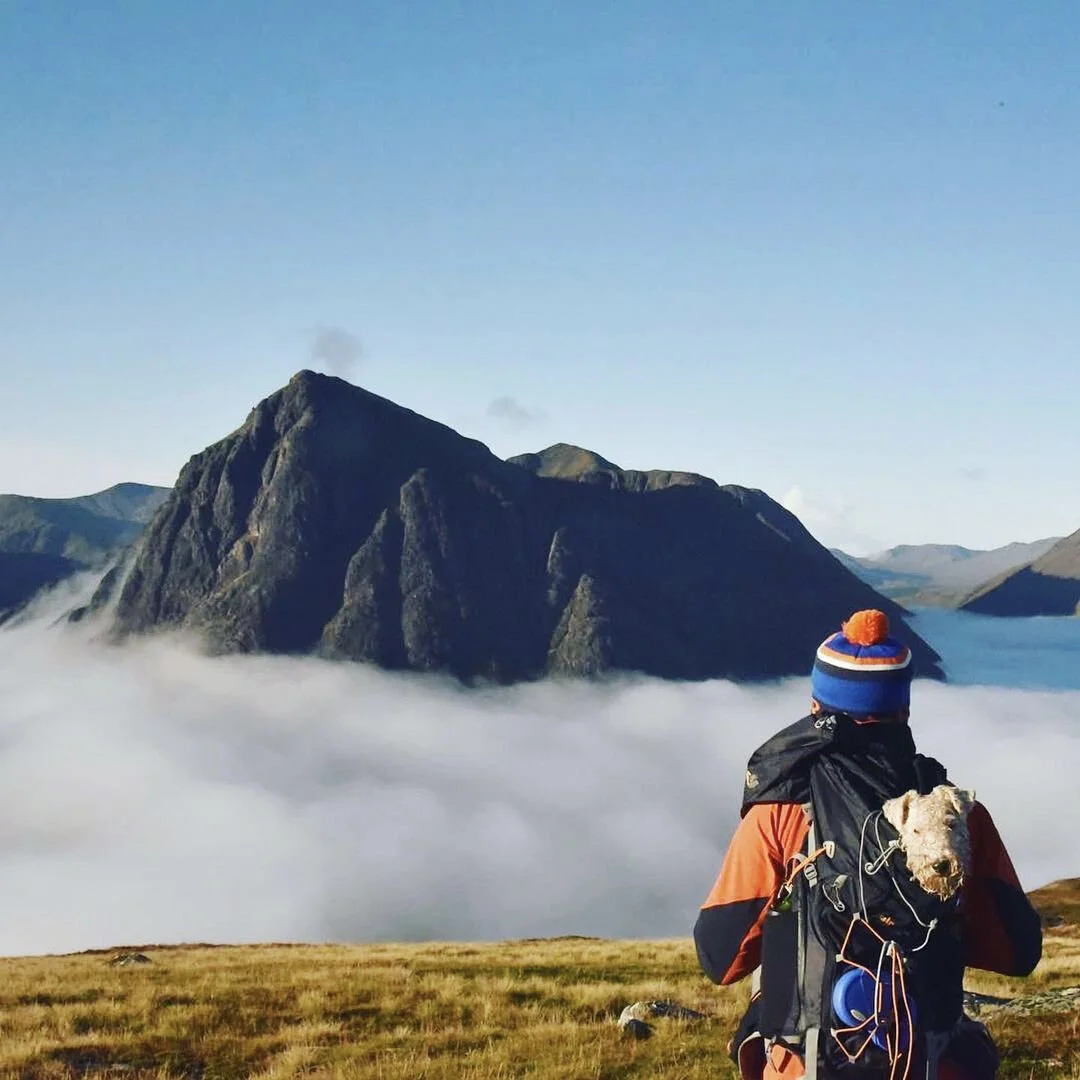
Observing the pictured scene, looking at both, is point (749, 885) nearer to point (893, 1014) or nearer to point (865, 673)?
point (893, 1014)

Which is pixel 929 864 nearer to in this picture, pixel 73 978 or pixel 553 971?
pixel 553 971

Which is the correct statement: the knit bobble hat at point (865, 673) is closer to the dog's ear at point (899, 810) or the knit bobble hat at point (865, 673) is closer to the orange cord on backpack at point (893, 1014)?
the dog's ear at point (899, 810)

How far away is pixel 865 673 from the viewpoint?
544 cm

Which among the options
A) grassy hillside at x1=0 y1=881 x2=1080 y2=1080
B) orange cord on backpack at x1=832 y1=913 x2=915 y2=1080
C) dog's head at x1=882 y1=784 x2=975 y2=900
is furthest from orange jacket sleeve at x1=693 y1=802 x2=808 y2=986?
grassy hillside at x1=0 y1=881 x2=1080 y2=1080

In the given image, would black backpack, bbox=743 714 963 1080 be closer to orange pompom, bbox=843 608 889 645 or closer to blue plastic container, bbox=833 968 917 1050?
blue plastic container, bbox=833 968 917 1050

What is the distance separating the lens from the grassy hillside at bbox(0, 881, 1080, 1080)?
39.3 feet

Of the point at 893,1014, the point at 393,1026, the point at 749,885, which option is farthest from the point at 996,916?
the point at 393,1026

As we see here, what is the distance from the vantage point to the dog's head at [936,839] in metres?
4.62

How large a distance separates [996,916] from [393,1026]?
40.9ft

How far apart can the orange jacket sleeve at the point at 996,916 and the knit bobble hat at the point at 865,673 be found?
775 mm

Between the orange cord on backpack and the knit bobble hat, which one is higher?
the knit bobble hat

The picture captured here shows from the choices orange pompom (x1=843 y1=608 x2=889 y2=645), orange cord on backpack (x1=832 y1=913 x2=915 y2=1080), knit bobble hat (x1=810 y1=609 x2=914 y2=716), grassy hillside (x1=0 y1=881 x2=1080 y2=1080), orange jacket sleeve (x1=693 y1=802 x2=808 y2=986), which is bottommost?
grassy hillside (x1=0 y1=881 x2=1080 y2=1080)

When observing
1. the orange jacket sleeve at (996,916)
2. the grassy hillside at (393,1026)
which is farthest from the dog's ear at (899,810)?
the grassy hillside at (393,1026)

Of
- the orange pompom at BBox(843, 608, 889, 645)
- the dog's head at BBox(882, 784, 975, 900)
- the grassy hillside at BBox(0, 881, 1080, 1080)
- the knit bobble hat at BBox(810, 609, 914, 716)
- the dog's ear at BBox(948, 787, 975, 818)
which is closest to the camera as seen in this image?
the dog's head at BBox(882, 784, 975, 900)
